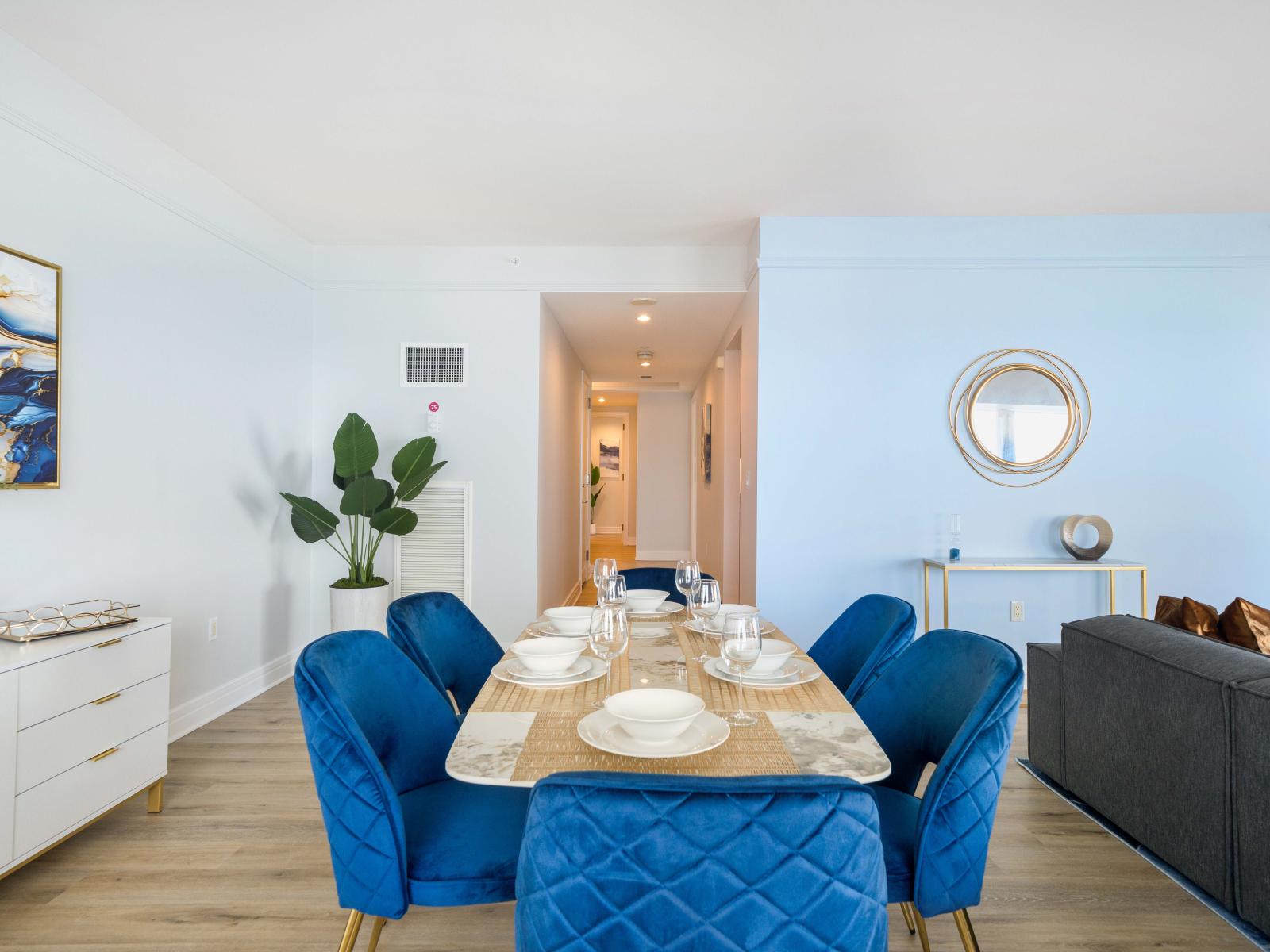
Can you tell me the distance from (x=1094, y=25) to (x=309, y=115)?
2.66 m

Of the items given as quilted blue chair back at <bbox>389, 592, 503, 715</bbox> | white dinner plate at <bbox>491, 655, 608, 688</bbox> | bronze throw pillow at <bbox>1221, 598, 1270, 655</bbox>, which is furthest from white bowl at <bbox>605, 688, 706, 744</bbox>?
bronze throw pillow at <bbox>1221, 598, 1270, 655</bbox>

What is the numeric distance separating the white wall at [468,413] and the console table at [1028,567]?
2157mm

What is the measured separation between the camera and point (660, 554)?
975 centimetres

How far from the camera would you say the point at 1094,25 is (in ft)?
7.32

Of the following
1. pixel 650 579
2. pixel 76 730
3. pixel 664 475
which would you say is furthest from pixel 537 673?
pixel 664 475

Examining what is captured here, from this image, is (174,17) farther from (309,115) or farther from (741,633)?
(741,633)

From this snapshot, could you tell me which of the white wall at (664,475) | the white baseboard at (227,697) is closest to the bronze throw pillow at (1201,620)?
the white baseboard at (227,697)

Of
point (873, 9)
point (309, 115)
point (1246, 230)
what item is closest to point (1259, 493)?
point (1246, 230)

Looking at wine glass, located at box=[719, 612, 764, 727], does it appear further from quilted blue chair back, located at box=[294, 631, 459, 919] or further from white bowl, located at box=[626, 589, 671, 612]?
white bowl, located at box=[626, 589, 671, 612]

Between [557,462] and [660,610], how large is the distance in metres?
3.12

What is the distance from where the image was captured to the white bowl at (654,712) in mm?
1161

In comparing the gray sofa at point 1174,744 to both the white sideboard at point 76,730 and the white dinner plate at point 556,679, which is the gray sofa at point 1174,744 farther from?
the white sideboard at point 76,730

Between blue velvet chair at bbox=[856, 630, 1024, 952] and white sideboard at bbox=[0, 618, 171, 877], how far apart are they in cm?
207

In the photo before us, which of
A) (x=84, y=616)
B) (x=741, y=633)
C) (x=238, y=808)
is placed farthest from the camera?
(x=238, y=808)
